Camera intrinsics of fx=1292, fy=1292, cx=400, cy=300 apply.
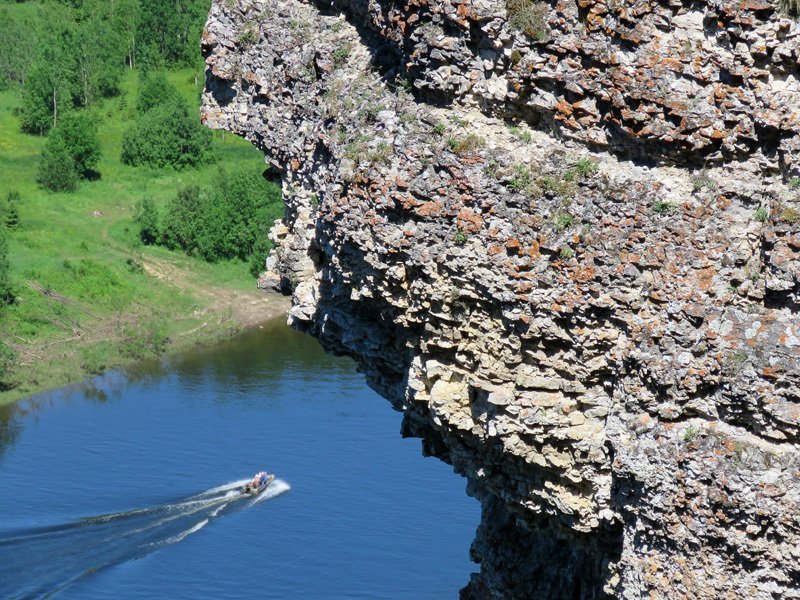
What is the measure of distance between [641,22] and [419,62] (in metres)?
3.01

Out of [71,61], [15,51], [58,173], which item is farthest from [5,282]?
[15,51]

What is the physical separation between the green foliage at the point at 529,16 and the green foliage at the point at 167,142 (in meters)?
61.4

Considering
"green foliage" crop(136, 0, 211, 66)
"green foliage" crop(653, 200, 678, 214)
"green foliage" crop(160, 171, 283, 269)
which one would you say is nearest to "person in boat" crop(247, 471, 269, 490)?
"green foliage" crop(160, 171, 283, 269)

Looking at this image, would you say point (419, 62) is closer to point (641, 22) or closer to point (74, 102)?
point (641, 22)

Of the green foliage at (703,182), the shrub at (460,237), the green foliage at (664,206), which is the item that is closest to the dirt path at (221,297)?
the shrub at (460,237)

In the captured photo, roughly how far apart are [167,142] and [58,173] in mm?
7019

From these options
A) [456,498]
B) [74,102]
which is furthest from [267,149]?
[74,102]

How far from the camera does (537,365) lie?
15.1 meters

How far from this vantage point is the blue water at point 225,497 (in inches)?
1523

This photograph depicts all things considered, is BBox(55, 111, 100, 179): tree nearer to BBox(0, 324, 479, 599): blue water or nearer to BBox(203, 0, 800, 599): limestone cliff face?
BBox(0, 324, 479, 599): blue water

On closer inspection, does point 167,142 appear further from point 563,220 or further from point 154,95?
point 563,220

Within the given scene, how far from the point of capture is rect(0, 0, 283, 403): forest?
59.7m

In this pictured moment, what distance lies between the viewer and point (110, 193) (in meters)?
71.6

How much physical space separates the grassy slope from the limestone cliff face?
41.9 meters
